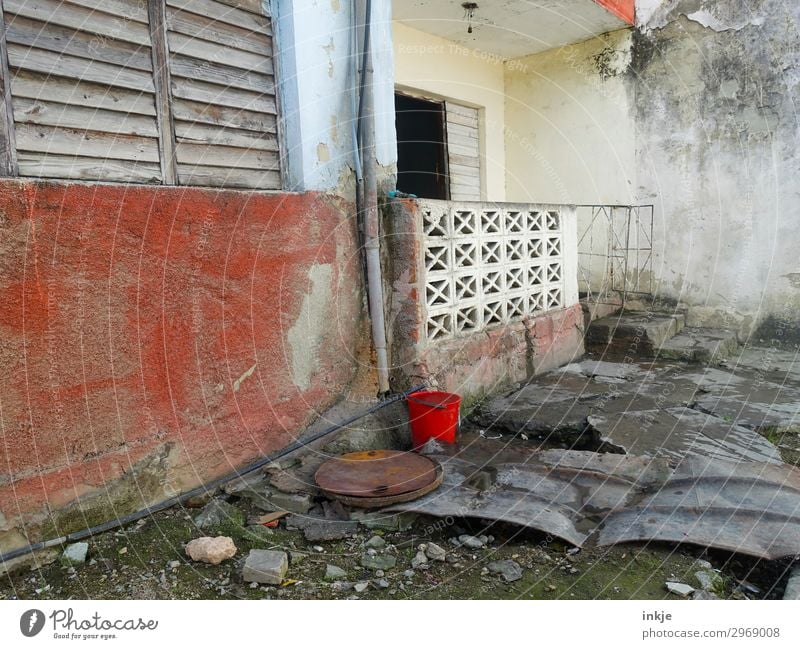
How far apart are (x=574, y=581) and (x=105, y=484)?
2.19 m

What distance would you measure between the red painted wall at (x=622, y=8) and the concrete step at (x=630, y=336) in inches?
142

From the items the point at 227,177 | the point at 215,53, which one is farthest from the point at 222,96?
the point at 227,177

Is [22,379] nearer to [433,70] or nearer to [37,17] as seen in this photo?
[37,17]

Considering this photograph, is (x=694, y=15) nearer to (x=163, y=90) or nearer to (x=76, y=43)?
(x=163, y=90)

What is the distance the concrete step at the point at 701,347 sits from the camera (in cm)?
618

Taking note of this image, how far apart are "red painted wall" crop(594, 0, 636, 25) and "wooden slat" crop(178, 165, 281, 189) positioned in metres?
4.96

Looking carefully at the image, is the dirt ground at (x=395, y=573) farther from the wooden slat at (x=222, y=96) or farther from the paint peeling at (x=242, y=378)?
→ the wooden slat at (x=222, y=96)

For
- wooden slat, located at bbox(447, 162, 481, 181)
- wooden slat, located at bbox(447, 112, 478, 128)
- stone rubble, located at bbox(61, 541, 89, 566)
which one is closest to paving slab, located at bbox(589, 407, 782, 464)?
stone rubble, located at bbox(61, 541, 89, 566)

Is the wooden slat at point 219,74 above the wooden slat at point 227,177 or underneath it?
above

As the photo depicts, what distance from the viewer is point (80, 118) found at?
9.14 ft

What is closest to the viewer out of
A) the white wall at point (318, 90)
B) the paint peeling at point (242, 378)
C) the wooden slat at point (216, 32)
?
the wooden slat at point (216, 32)

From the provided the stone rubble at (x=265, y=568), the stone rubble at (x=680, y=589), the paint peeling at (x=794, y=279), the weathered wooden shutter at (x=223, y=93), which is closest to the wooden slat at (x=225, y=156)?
the weathered wooden shutter at (x=223, y=93)

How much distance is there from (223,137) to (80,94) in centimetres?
80

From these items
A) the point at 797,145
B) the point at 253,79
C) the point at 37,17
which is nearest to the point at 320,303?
the point at 253,79
